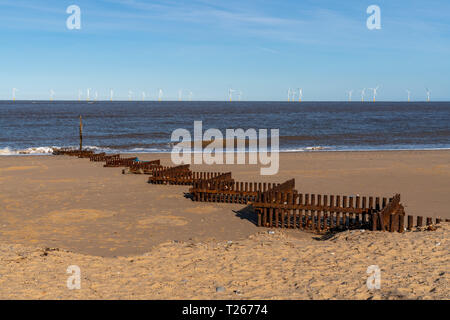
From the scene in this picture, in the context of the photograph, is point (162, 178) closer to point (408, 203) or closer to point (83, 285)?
point (408, 203)

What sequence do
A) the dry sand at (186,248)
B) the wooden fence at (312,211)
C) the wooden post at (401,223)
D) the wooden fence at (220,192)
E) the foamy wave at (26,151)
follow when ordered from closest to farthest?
1. the dry sand at (186,248)
2. the wooden post at (401,223)
3. the wooden fence at (312,211)
4. the wooden fence at (220,192)
5. the foamy wave at (26,151)

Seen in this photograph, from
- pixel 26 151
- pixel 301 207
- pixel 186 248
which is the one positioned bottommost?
pixel 186 248

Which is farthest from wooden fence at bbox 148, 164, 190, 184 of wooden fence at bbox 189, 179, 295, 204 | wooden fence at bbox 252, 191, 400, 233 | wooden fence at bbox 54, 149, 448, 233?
wooden fence at bbox 252, 191, 400, 233

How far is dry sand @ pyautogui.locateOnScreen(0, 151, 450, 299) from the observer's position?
7.60 meters

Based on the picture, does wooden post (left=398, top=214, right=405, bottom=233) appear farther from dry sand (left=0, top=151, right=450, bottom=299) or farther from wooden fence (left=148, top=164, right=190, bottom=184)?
wooden fence (left=148, top=164, right=190, bottom=184)

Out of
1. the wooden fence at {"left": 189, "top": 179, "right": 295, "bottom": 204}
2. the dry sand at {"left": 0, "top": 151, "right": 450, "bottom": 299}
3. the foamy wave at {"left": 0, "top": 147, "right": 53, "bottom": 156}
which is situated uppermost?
the foamy wave at {"left": 0, "top": 147, "right": 53, "bottom": 156}

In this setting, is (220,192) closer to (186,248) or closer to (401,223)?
(186,248)

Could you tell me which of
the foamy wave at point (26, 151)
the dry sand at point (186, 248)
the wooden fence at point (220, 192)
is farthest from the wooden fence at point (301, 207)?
the foamy wave at point (26, 151)

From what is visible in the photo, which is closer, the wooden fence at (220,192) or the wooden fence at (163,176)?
the wooden fence at (220,192)

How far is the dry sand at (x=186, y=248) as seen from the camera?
7.60 m

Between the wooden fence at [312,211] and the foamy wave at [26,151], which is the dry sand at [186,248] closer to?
the wooden fence at [312,211]

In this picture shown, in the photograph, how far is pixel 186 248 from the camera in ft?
34.4

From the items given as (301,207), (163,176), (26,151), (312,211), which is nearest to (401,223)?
(312,211)

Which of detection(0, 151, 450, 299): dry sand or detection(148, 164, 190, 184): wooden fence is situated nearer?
detection(0, 151, 450, 299): dry sand
